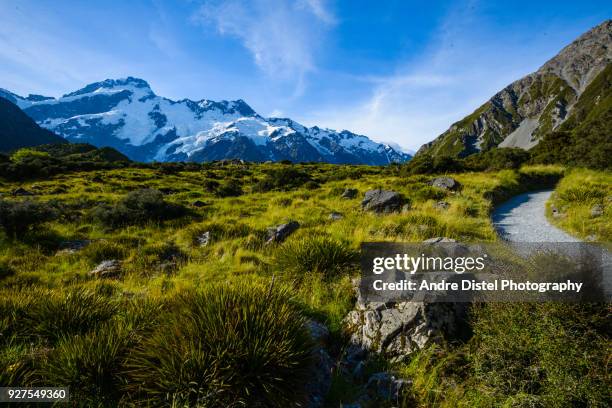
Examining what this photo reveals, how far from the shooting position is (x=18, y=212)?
10812 mm

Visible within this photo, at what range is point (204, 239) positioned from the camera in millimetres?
10070

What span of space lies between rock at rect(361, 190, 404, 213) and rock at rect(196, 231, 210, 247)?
6793 mm

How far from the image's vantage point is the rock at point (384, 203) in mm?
12781

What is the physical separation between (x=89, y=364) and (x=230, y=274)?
3.66 meters

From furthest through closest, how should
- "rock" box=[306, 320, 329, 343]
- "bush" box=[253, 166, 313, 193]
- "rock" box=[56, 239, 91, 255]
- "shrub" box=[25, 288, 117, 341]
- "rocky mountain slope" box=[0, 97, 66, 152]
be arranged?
"rocky mountain slope" box=[0, 97, 66, 152], "bush" box=[253, 166, 313, 193], "rock" box=[56, 239, 91, 255], "rock" box=[306, 320, 329, 343], "shrub" box=[25, 288, 117, 341]

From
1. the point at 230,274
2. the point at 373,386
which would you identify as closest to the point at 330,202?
the point at 230,274

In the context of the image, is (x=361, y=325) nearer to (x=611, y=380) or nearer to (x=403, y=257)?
(x=403, y=257)

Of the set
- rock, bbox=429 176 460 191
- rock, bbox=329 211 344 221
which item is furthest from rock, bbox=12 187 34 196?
rock, bbox=429 176 460 191

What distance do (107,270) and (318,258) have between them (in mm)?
5529

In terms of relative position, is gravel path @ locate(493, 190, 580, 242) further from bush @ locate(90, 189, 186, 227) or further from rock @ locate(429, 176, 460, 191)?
bush @ locate(90, 189, 186, 227)

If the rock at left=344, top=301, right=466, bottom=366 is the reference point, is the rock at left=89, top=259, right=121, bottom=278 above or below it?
below

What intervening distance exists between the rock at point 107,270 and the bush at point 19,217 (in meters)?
5.53

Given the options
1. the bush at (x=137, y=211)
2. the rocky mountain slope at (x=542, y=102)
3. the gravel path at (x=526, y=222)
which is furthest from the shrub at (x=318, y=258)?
Result: the rocky mountain slope at (x=542, y=102)

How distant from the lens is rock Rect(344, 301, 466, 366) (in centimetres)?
415
